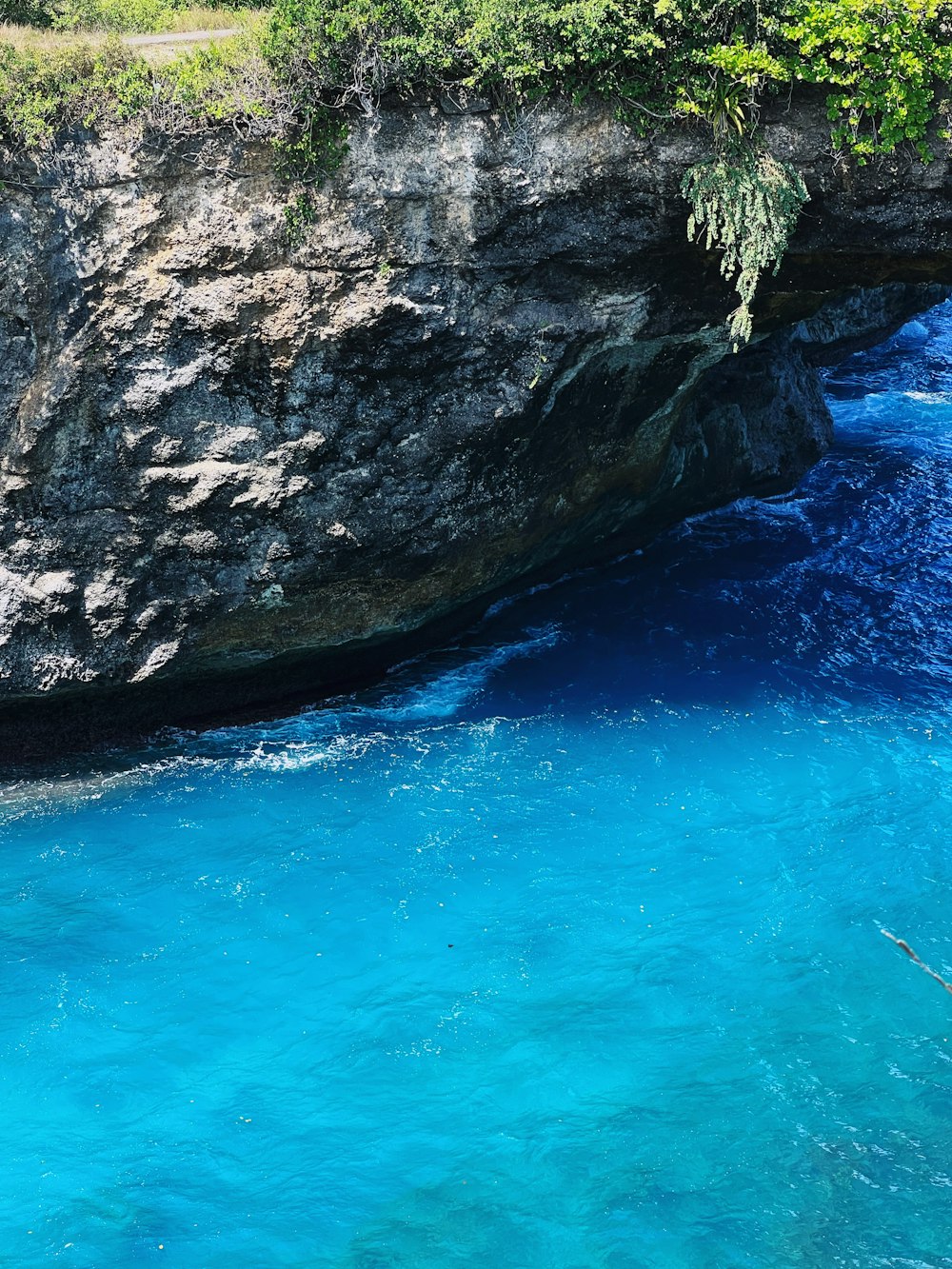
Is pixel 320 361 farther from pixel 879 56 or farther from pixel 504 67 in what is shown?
pixel 879 56

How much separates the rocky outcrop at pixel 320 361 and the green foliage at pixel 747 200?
21cm

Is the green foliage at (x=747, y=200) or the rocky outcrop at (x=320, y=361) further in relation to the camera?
the rocky outcrop at (x=320, y=361)

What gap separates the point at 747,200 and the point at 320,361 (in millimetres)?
4023

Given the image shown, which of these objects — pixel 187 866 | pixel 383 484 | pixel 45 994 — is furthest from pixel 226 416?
pixel 45 994

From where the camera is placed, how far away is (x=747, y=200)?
985 cm

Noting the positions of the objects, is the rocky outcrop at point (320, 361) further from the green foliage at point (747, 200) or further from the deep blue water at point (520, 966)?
the deep blue water at point (520, 966)

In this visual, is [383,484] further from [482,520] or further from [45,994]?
[45,994]

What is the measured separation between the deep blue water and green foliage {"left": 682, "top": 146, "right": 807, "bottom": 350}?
14.7 feet

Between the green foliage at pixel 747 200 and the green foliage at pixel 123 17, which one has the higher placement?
the green foliage at pixel 123 17

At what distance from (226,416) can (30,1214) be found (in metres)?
6.69

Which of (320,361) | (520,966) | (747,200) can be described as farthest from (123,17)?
(520,966)

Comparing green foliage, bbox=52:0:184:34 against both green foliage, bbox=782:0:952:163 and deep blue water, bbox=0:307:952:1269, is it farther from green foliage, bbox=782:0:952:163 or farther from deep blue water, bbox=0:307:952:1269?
deep blue water, bbox=0:307:952:1269

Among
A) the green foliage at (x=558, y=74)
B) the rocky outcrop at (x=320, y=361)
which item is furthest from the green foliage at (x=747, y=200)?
the rocky outcrop at (x=320, y=361)

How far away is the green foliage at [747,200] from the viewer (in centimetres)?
988
